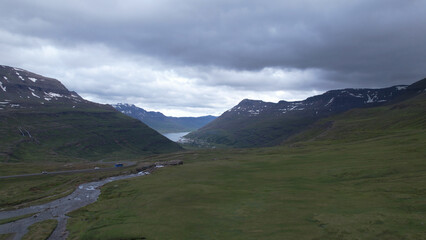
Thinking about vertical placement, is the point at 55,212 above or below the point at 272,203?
below

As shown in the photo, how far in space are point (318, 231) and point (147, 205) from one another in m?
44.2

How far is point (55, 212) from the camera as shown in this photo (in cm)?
7594

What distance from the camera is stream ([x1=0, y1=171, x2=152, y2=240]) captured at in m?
60.6

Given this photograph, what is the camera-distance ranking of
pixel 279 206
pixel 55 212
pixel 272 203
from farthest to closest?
pixel 55 212
pixel 272 203
pixel 279 206

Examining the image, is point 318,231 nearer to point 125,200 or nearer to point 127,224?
point 127,224

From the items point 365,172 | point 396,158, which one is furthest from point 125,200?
point 396,158

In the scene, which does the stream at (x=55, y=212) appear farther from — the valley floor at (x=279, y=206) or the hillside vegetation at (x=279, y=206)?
Result: the valley floor at (x=279, y=206)

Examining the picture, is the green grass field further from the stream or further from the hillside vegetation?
the stream

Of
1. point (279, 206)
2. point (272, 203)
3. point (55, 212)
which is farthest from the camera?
point (55, 212)

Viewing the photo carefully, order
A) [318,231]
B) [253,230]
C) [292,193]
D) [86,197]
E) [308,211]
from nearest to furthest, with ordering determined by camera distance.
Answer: [318,231]
[253,230]
[308,211]
[292,193]
[86,197]

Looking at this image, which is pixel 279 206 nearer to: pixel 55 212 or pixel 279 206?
pixel 279 206

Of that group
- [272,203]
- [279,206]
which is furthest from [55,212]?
[279,206]

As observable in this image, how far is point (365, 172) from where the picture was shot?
84125mm

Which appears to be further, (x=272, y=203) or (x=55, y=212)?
(x=55, y=212)
